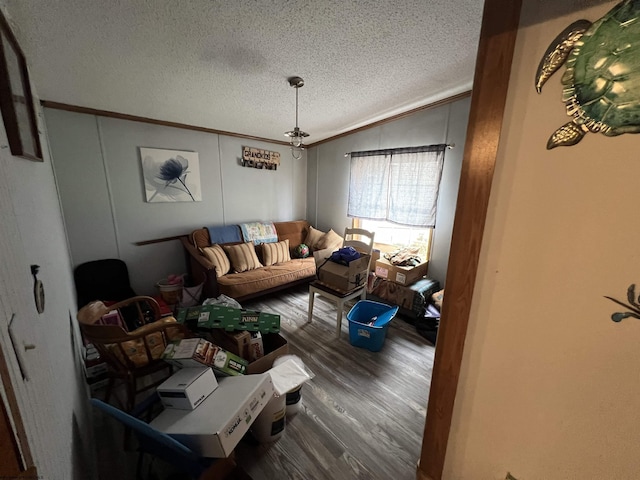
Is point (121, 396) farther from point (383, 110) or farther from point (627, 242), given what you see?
point (383, 110)

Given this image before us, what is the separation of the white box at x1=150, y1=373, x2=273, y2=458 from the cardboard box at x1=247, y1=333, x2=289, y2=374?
216 millimetres

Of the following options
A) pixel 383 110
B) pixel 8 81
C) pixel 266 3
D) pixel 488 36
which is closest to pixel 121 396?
pixel 8 81

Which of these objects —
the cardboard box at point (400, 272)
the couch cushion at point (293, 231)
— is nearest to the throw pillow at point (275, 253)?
the couch cushion at point (293, 231)

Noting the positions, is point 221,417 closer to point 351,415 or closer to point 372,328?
point 351,415

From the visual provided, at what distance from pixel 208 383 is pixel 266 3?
1.94m

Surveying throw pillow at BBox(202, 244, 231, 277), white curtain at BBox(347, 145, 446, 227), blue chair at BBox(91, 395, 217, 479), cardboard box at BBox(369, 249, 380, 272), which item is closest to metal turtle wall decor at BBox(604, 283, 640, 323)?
blue chair at BBox(91, 395, 217, 479)

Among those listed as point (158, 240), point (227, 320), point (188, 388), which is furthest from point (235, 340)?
point (158, 240)

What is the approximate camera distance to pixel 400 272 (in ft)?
9.12

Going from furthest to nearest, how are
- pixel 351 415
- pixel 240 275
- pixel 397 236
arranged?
1. pixel 397 236
2. pixel 240 275
3. pixel 351 415

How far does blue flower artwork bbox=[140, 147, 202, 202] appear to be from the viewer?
288 cm

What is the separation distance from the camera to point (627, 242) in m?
0.59

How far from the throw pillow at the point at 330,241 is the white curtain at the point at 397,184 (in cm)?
47

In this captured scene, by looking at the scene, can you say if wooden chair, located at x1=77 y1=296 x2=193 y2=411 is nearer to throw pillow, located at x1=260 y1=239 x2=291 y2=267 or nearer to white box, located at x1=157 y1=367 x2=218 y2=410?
white box, located at x1=157 y1=367 x2=218 y2=410

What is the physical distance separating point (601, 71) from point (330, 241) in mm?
3346
